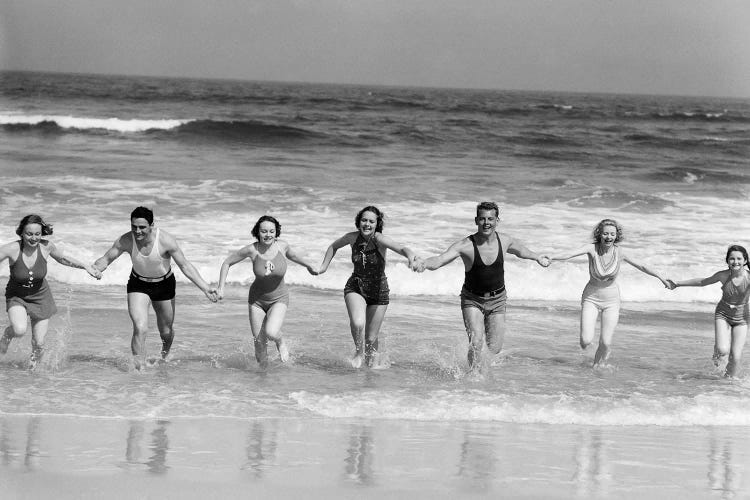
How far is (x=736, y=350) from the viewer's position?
349 inches

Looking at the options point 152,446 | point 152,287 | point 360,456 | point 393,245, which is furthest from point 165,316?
point 360,456

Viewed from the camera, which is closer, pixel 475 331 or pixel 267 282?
pixel 475 331

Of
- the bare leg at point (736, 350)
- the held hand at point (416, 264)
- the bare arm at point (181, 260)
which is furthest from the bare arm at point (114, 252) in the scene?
the bare leg at point (736, 350)

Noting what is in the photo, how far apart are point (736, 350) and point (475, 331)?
262 cm

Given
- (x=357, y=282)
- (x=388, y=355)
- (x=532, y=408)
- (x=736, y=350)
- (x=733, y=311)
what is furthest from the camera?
(x=388, y=355)

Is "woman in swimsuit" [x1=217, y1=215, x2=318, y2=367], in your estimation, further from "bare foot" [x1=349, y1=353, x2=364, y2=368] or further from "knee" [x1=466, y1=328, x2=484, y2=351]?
Result: "knee" [x1=466, y1=328, x2=484, y2=351]

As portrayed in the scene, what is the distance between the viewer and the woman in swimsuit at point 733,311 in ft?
29.2

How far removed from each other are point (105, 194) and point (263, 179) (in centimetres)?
420

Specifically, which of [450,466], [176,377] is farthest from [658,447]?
[176,377]

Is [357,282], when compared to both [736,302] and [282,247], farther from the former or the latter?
[736,302]

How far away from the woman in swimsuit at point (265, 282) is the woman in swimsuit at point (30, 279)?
1405mm

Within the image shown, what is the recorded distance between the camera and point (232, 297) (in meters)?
11.9

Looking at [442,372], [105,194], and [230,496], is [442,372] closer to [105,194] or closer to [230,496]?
[230,496]

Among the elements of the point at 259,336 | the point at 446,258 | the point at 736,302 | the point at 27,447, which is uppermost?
the point at 446,258
